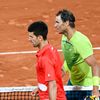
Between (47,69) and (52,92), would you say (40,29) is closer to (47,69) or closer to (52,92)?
(47,69)

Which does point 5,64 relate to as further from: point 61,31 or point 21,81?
point 61,31

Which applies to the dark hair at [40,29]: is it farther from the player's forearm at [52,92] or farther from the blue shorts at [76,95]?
the blue shorts at [76,95]

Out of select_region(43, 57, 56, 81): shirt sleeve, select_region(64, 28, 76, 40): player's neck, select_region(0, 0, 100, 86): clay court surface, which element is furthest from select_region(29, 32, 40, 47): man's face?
select_region(0, 0, 100, 86): clay court surface

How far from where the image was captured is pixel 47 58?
670 centimetres

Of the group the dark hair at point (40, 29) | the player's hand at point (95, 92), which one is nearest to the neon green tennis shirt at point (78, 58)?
the player's hand at point (95, 92)

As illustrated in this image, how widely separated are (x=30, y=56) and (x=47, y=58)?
8.07 metres

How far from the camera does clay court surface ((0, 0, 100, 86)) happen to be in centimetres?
1360

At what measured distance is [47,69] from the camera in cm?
664

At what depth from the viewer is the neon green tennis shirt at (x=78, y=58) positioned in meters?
7.26

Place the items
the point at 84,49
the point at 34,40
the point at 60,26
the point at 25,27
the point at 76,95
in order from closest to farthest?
the point at 34,40, the point at 84,49, the point at 60,26, the point at 76,95, the point at 25,27

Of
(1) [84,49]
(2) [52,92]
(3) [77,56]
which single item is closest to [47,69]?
(2) [52,92]

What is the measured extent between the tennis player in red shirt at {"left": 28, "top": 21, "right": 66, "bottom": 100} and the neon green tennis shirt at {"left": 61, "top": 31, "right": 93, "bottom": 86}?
550 mm

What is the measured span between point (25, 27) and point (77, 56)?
1043 centimetres

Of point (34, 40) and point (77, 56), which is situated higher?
point (34, 40)
